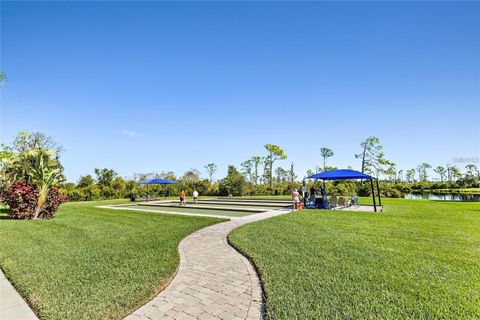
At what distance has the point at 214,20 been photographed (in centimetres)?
1019

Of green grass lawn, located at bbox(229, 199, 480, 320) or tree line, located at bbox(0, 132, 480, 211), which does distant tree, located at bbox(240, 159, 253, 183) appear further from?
green grass lawn, located at bbox(229, 199, 480, 320)

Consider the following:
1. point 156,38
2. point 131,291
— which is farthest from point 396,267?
point 156,38

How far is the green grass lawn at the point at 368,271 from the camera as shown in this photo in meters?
2.80

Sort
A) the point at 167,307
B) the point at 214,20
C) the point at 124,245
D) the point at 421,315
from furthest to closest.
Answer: the point at 214,20 → the point at 124,245 → the point at 167,307 → the point at 421,315

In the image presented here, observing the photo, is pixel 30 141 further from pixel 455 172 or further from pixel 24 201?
pixel 455 172

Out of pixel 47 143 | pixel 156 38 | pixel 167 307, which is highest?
pixel 156 38

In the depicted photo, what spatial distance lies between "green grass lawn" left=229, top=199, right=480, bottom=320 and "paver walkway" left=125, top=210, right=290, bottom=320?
27 cm

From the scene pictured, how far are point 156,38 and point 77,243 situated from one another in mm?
8953

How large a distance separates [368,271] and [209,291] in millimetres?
2696

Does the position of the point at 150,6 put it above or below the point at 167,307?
above

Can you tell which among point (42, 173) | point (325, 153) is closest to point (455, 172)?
point (325, 153)

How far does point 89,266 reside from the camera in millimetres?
4367

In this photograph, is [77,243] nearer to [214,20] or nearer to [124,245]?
[124,245]

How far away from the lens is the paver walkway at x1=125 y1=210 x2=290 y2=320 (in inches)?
111
